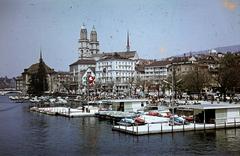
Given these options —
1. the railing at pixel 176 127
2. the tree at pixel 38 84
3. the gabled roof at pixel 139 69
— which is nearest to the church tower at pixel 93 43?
the gabled roof at pixel 139 69

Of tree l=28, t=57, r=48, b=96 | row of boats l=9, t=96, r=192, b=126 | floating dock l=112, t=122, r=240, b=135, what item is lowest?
floating dock l=112, t=122, r=240, b=135

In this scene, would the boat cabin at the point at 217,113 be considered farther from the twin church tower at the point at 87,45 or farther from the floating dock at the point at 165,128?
the twin church tower at the point at 87,45

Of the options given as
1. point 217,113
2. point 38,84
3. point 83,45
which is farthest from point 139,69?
point 217,113

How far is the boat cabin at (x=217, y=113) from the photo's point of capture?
63.3 ft

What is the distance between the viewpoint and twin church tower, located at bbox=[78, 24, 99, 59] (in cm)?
9406

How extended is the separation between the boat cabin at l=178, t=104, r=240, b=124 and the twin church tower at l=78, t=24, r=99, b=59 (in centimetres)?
7402

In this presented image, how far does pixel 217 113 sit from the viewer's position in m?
19.4

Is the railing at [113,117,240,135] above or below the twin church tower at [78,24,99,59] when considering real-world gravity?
below

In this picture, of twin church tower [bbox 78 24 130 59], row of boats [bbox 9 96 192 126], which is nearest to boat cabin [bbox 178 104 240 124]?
row of boats [bbox 9 96 192 126]

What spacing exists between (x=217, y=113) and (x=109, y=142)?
6.56m

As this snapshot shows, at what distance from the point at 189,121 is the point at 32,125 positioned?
9.26m

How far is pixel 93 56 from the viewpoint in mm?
90875

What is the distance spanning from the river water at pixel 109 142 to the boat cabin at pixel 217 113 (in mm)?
1064

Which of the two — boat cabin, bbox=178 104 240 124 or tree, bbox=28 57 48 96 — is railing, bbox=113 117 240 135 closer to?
boat cabin, bbox=178 104 240 124
